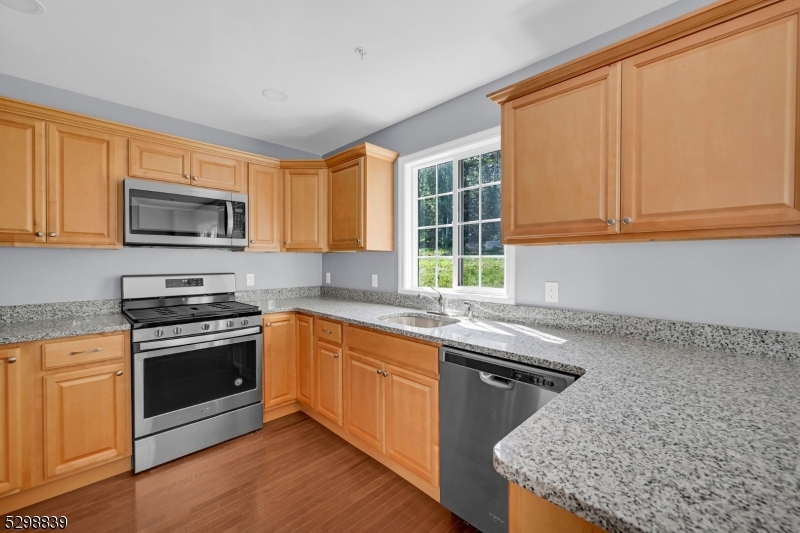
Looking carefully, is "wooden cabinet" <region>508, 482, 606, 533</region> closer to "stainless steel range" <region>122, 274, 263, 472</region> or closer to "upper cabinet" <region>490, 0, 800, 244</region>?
"upper cabinet" <region>490, 0, 800, 244</region>

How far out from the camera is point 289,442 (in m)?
2.56

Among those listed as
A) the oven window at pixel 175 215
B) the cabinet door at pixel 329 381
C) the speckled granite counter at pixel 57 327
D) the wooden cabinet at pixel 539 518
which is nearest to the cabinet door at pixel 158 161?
the oven window at pixel 175 215

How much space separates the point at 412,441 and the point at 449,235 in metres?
1.51

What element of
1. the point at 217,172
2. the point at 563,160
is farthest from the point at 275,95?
the point at 563,160

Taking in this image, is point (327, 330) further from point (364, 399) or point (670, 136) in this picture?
point (670, 136)

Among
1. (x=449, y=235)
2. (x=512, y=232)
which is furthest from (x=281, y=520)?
(x=449, y=235)

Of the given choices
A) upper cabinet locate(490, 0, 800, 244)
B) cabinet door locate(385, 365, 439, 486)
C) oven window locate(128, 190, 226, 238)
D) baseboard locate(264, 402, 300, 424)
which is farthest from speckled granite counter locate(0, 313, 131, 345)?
upper cabinet locate(490, 0, 800, 244)

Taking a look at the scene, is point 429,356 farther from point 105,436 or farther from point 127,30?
point 127,30

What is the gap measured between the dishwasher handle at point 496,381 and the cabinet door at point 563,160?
2.32ft

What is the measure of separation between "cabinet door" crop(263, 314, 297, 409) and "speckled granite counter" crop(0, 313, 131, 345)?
94 cm

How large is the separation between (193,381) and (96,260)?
1.18 metres

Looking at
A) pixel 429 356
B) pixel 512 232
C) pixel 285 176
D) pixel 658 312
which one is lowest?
pixel 429 356

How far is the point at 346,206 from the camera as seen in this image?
3082 millimetres

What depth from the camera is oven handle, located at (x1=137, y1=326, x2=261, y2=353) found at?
7.26ft
